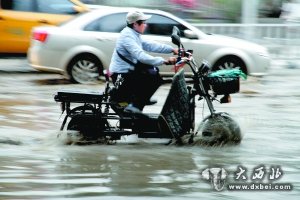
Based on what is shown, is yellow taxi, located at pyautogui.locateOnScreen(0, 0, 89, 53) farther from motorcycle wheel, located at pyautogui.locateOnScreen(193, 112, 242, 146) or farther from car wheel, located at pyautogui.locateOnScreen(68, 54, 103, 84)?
motorcycle wheel, located at pyautogui.locateOnScreen(193, 112, 242, 146)

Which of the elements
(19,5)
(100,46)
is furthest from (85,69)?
(19,5)

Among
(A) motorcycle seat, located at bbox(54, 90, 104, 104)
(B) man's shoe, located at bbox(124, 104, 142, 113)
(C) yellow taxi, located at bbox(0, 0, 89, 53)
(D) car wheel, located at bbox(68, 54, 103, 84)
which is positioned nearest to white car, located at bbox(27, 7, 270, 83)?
(D) car wheel, located at bbox(68, 54, 103, 84)

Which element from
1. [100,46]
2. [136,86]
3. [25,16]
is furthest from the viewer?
[25,16]

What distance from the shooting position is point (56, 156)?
842 centimetres

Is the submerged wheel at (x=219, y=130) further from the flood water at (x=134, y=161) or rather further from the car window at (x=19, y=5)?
the car window at (x=19, y=5)

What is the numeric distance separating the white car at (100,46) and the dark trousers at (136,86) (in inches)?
214

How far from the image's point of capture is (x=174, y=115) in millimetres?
8828

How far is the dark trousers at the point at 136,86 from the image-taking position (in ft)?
29.4

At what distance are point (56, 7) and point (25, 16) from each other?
0.78m

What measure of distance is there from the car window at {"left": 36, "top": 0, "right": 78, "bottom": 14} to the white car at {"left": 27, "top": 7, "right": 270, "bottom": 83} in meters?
2.00

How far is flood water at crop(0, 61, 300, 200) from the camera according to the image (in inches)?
275

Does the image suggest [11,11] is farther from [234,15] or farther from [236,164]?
[236,164]

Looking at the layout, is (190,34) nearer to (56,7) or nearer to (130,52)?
(56,7)

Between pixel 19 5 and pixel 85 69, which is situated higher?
pixel 19 5
